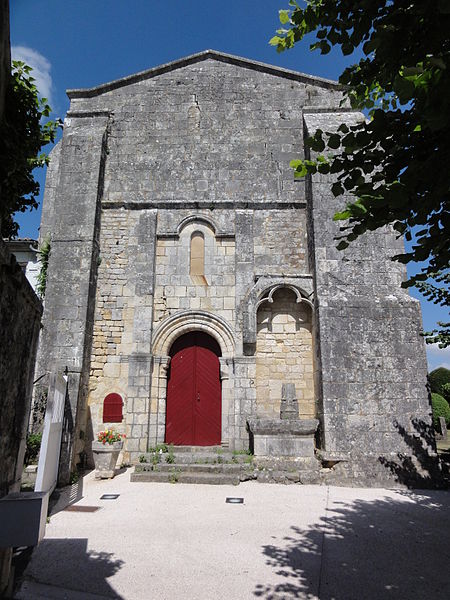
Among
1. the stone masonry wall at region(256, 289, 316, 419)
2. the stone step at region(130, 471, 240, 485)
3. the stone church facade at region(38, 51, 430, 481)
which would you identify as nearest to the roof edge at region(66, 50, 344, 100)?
the stone church facade at region(38, 51, 430, 481)

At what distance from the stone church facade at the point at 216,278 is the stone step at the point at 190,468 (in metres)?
0.92

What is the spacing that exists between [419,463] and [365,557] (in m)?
3.89

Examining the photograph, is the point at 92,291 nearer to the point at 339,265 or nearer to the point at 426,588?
the point at 339,265

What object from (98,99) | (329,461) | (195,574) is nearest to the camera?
(195,574)

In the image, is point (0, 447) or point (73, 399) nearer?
point (0, 447)

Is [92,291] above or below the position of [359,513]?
above

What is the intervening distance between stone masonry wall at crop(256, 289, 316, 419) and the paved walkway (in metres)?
2.44

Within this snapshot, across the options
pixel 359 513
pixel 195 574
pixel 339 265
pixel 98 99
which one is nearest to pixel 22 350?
pixel 195 574

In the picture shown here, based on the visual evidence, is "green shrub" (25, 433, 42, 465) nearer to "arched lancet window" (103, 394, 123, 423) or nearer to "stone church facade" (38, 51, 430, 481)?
"stone church facade" (38, 51, 430, 481)

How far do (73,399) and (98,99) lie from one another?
7.55 meters

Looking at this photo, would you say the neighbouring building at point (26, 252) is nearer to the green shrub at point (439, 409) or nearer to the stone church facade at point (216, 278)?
the stone church facade at point (216, 278)

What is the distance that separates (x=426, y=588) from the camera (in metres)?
3.39

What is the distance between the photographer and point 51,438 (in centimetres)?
621

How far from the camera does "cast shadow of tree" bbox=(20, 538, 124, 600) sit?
3416 millimetres
